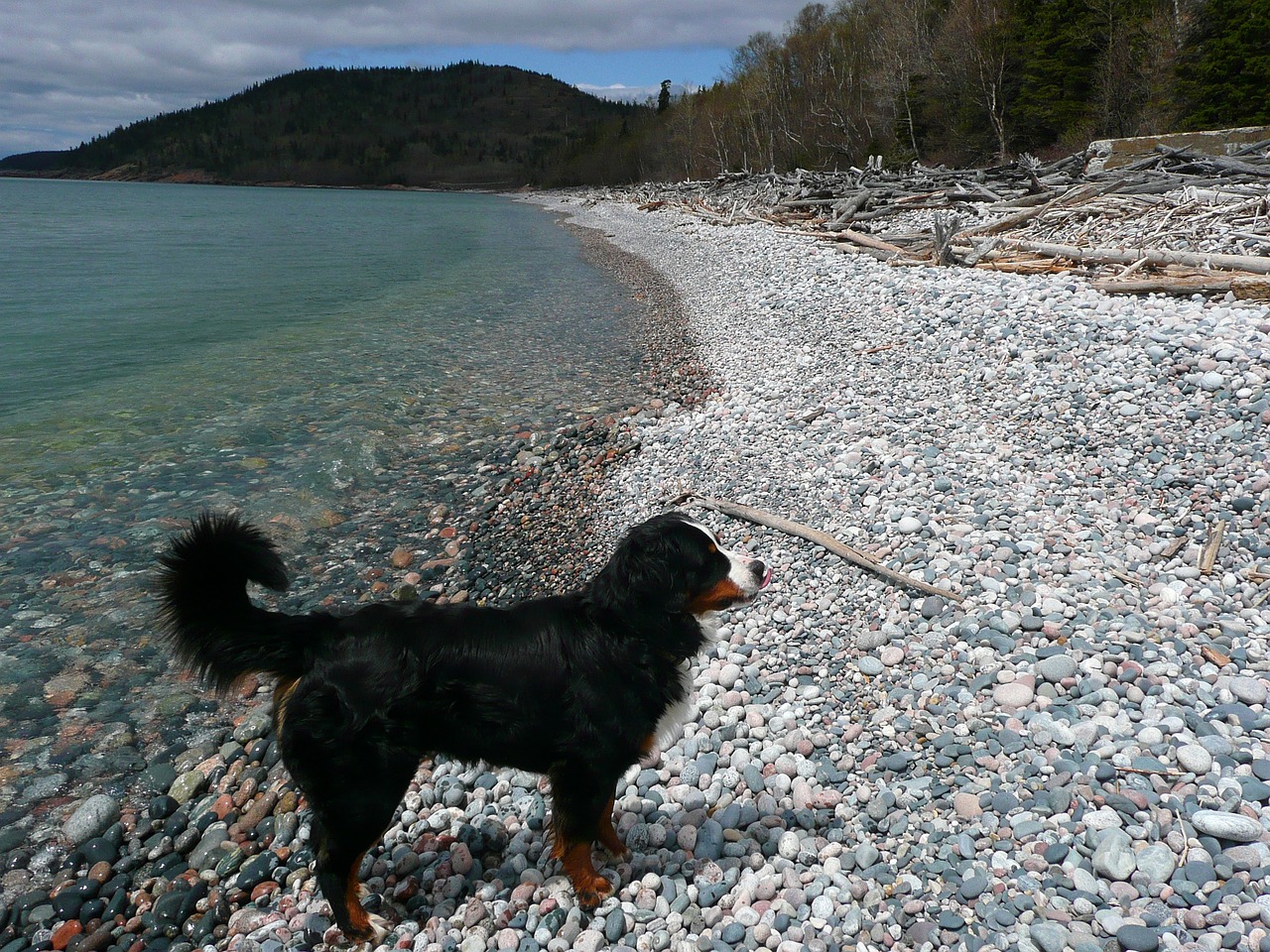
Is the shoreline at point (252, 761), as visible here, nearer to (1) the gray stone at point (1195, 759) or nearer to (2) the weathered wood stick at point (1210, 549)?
(1) the gray stone at point (1195, 759)

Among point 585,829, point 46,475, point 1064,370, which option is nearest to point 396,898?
point 585,829

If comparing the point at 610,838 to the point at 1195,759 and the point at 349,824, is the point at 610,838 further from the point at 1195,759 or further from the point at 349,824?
the point at 1195,759

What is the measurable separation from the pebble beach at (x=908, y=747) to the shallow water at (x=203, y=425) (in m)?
0.93

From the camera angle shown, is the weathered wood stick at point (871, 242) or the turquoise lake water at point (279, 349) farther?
the weathered wood stick at point (871, 242)

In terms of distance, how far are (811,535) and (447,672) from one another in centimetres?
342

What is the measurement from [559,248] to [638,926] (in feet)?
115

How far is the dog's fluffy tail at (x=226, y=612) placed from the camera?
303 cm

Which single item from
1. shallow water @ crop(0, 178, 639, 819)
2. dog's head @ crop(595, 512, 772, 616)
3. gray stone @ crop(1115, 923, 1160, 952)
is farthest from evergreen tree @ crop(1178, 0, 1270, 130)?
gray stone @ crop(1115, 923, 1160, 952)

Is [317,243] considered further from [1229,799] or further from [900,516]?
[1229,799]

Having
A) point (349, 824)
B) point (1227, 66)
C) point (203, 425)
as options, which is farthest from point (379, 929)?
point (1227, 66)

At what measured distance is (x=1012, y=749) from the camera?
11.8ft

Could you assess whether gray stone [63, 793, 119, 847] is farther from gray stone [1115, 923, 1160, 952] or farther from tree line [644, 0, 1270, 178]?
tree line [644, 0, 1270, 178]

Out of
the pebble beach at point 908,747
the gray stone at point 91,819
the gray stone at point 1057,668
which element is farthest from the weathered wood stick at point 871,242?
the gray stone at point 91,819

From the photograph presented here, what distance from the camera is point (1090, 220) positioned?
14.0 metres
